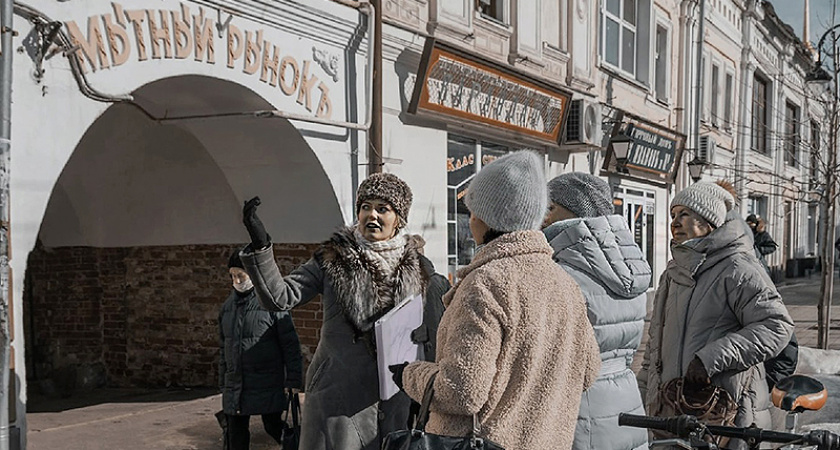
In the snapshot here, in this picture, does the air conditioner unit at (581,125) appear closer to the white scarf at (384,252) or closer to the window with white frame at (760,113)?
the white scarf at (384,252)

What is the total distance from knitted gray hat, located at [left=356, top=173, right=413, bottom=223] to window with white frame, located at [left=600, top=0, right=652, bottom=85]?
31.2 feet

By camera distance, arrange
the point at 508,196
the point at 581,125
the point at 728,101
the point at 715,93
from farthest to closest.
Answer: the point at 728,101 < the point at 715,93 < the point at 581,125 < the point at 508,196

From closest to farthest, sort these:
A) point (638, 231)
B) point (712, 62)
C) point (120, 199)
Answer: point (120, 199), point (638, 231), point (712, 62)

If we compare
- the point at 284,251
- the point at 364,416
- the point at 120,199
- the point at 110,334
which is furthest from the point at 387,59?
the point at 364,416

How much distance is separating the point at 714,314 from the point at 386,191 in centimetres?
158

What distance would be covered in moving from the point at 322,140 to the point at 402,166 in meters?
1.19

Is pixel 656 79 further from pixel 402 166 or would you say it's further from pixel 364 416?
pixel 364 416

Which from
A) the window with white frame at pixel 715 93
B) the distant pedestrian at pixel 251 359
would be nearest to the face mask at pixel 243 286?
the distant pedestrian at pixel 251 359

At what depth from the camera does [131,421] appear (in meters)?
7.07

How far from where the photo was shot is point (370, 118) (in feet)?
24.7

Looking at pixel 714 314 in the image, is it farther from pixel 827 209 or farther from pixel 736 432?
pixel 827 209

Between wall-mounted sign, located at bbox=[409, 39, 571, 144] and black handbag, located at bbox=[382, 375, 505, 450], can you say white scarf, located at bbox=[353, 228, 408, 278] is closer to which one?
black handbag, located at bbox=[382, 375, 505, 450]

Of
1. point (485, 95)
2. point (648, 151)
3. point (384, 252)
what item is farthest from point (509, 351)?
point (648, 151)

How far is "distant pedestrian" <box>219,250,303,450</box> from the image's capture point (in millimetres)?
5008
